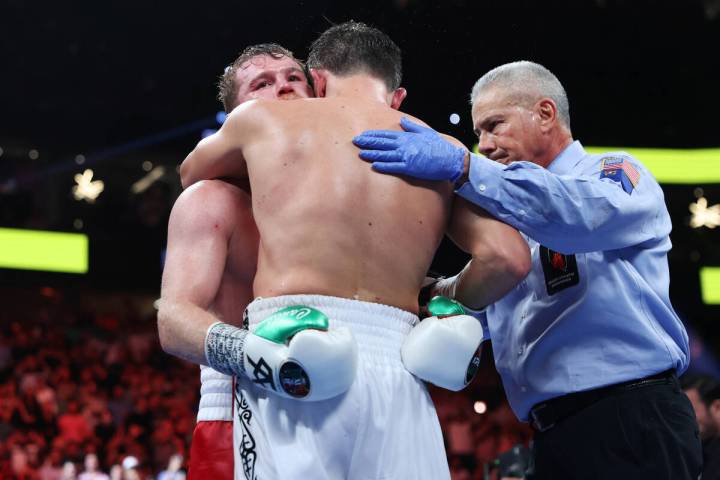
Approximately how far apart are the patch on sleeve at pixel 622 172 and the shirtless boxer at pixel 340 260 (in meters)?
0.46

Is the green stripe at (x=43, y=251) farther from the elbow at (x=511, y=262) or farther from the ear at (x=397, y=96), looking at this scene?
the elbow at (x=511, y=262)

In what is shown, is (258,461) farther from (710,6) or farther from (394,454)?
(710,6)

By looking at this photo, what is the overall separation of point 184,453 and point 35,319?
613 centimetres

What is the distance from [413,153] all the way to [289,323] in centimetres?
57

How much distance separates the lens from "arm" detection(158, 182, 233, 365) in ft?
6.59

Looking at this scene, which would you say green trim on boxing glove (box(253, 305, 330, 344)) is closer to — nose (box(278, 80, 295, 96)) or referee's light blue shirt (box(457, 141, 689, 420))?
referee's light blue shirt (box(457, 141, 689, 420))

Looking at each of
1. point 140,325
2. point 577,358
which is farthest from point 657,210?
point 140,325

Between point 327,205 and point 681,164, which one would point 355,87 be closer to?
point 327,205

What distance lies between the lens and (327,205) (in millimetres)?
1981

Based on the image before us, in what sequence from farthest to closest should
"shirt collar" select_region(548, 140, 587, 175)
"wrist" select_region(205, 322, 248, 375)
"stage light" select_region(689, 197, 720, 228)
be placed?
"stage light" select_region(689, 197, 720, 228), "shirt collar" select_region(548, 140, 587, 175), "wrist" select_region(205, 322, 248, 375)

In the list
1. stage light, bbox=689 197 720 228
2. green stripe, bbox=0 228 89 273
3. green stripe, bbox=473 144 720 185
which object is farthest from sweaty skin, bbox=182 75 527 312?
green stripe, bbox=0 228 89 273

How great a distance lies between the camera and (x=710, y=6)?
8938mm

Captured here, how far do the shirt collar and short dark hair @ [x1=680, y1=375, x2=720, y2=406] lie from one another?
2.12 metres

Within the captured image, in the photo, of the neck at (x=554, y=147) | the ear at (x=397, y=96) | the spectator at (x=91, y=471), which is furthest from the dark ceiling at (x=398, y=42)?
the spectator at (x=91, y=471)
